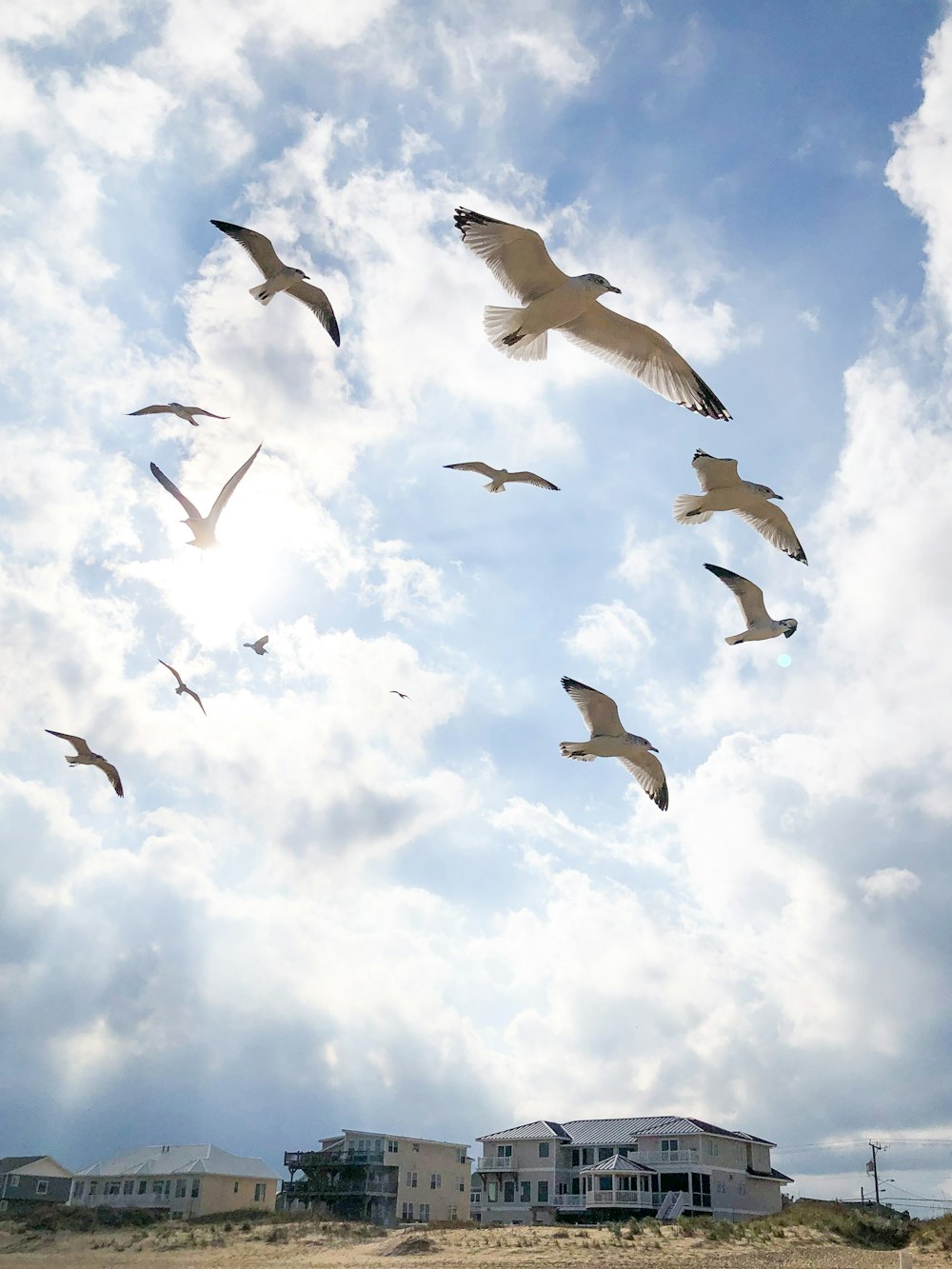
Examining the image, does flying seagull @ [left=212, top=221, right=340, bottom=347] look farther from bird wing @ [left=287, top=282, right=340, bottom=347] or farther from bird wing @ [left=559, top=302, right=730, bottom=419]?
bird wing @ [left=559, top=302, right=730, bottom=419]

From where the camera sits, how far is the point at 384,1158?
151 ft

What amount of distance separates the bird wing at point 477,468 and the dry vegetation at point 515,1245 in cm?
1823

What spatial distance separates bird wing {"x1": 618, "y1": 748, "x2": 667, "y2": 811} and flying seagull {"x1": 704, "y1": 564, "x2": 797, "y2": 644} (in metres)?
3.02

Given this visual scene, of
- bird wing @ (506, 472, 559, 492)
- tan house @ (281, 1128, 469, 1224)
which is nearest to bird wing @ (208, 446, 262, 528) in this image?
bird wing @ (506, 472, 559, 492)

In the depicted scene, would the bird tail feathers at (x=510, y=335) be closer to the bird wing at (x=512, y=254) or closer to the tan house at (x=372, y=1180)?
the bird wing at (x=512, y=254)

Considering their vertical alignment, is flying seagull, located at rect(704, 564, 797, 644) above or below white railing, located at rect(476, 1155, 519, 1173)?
above

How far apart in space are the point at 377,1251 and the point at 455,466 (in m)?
23.4

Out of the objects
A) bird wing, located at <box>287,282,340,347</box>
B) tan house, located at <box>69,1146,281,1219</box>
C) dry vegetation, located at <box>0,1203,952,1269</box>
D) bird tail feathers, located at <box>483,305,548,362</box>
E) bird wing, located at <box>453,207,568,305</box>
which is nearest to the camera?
bird wing, located at <box>453,207,568,305</box>

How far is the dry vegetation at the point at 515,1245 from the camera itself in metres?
26.6

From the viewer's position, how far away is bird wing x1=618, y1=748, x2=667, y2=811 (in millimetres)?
20000

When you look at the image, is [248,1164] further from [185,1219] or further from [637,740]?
[637,740]

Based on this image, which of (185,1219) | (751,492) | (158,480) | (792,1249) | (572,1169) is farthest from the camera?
(572,1169)

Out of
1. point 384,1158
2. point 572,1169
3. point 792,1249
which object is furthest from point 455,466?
point 572,1169

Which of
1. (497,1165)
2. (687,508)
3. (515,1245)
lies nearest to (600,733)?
(687,508)
